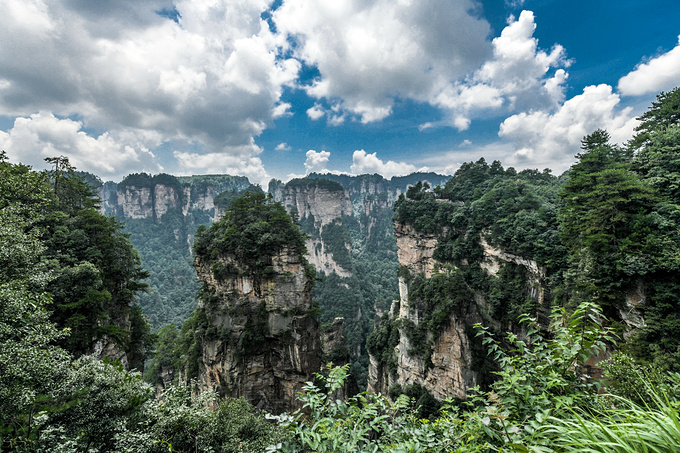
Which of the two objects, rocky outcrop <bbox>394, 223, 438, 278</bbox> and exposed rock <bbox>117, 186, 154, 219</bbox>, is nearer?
rocky outcrop <bbox>394, 223, 438, 278</bbox>

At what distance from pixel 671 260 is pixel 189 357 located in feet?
85.5

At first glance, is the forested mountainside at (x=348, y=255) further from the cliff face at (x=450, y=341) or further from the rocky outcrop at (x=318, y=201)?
the cliff face at (x=450, y=341)

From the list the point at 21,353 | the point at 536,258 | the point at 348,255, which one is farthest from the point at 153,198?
the point at 536,258

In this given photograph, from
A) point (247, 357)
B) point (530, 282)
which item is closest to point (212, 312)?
point (247, 357)

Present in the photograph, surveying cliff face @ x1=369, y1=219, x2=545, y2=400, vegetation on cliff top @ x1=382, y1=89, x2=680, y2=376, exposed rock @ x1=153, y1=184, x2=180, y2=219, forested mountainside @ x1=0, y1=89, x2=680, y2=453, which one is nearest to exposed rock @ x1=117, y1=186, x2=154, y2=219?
exposed rock @ x1=153, y1=184, x2=180, y2=219

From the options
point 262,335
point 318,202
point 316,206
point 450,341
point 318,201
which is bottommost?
point 450,341

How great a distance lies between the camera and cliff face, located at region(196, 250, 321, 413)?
1744 centimetres

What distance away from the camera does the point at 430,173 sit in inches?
5364

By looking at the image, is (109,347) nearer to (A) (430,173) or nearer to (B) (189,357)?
(B) (189,357)

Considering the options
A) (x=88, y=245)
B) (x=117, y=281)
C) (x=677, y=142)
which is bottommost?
(x=117, y=281)

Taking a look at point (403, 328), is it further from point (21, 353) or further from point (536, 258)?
point (21, 353)

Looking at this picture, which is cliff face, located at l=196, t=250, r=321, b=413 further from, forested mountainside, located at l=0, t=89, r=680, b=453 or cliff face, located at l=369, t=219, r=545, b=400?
cliff face, located at l=369, t=219, r=545, b=400

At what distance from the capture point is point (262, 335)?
709 inches

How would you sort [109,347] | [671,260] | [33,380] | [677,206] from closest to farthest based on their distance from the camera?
1. [33,380]
2. [671,260]
3. [677,206]
4. [109,347]
